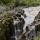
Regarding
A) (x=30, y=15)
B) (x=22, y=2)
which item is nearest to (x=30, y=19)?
(x=30, y=15)

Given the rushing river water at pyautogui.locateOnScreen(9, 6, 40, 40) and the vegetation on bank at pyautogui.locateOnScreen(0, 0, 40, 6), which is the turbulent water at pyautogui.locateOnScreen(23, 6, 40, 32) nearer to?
the rushing river water at pyautogui.locateOnScreen(9, 6, 40, 40)

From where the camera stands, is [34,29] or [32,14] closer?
[34,29]

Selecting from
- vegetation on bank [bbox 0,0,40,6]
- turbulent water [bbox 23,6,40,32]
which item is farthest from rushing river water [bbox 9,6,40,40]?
vegetation on bank [bbox 0,0,40,6]

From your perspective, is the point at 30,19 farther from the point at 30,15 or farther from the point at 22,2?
the point at 22,2

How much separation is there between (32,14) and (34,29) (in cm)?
21

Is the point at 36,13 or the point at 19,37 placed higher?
the point at 36,13

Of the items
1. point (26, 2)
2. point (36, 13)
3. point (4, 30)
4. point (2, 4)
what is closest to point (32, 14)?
point (36, 13)

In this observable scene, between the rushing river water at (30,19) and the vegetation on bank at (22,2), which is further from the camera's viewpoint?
the vegetation on bank at (22,2)

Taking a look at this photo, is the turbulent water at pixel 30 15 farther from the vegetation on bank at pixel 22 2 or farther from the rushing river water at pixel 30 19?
the vegetation on bank at pixel 22 2

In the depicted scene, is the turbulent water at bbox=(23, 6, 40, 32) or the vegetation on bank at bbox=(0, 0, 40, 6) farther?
the vegetation on bank at bbox=(0, 0, 40, 6)

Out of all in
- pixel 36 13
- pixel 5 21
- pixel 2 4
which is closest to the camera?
pixel 5 21

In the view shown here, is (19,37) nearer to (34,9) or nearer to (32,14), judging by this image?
(32,14)

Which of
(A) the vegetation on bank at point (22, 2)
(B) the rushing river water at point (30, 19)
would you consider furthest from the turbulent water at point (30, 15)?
(A) the vegetation on bank at point (22, 2)

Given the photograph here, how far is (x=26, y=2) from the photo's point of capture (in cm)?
143
